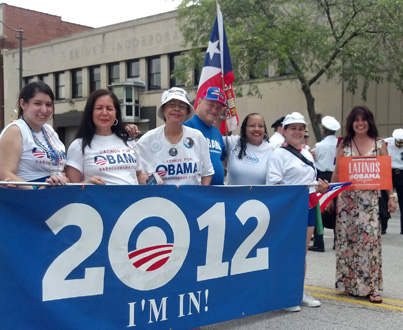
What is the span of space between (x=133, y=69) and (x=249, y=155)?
26467 millimetres

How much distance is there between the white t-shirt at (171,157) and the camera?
4.25 meters

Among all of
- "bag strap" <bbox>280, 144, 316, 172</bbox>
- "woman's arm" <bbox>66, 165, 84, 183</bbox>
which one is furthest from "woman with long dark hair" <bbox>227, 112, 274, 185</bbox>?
"woman's arm" <bbox>66, 165, 84, 183</bbox>

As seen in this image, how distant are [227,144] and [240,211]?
3.34ft

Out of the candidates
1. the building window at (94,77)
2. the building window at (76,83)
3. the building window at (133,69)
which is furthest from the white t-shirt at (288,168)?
the building window at (76,83)

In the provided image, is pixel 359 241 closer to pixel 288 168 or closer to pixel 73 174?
pixel 288 168

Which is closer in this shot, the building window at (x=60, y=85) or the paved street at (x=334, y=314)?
the paved street at (x=334, y=314)

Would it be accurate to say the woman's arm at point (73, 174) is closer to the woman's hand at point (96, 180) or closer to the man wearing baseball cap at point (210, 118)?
the woman's hand at point (96, 180)

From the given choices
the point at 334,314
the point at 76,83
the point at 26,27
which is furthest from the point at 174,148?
the point at 26,27

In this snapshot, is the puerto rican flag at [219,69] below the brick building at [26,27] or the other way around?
below

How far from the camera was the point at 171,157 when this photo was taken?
4262 millimetres

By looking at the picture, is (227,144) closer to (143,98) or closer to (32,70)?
(143,98)

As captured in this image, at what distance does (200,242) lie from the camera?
402 cm

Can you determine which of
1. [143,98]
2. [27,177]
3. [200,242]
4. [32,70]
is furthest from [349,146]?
[32,70]

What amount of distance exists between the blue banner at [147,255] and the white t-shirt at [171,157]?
30 centimetres
